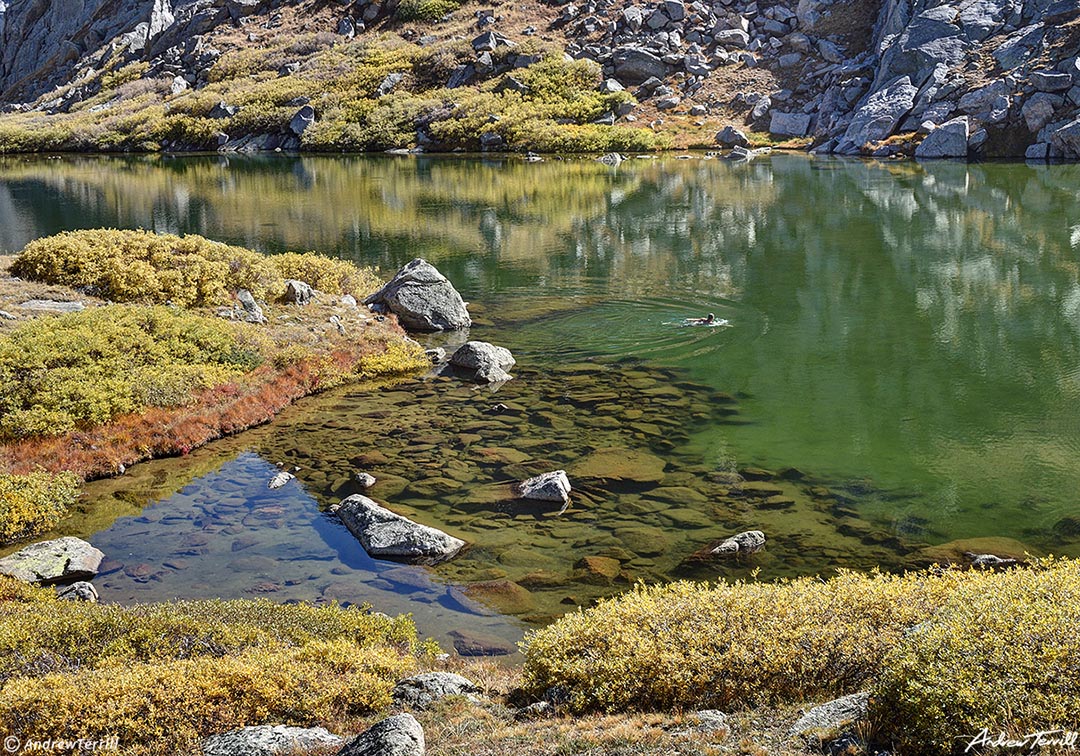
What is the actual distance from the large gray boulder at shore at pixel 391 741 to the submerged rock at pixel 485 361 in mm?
17521

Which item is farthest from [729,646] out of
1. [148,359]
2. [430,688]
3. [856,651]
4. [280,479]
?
[148,359]

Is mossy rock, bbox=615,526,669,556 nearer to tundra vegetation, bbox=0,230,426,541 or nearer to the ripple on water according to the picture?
the ripple on water

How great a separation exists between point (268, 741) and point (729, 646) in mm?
5332

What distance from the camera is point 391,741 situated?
888 centimetres

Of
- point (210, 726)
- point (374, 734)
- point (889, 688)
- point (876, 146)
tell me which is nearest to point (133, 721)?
point (210, 726)

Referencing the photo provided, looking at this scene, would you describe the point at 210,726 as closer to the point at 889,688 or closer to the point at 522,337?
the point at 889,688

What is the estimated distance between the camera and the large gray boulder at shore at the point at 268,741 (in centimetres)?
959

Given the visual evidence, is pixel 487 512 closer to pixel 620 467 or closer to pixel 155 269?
pixel 620 467

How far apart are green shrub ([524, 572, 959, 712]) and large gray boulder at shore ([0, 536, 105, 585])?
900 centimetres

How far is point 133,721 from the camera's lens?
9727 mm

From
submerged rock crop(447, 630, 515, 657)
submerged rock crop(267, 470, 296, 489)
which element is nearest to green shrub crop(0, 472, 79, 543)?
submerged rock crop(267, 470, 296, 489)

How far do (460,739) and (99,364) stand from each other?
59.2 feet

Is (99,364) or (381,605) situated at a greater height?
(99,364)

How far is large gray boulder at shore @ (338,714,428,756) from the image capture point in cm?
881
